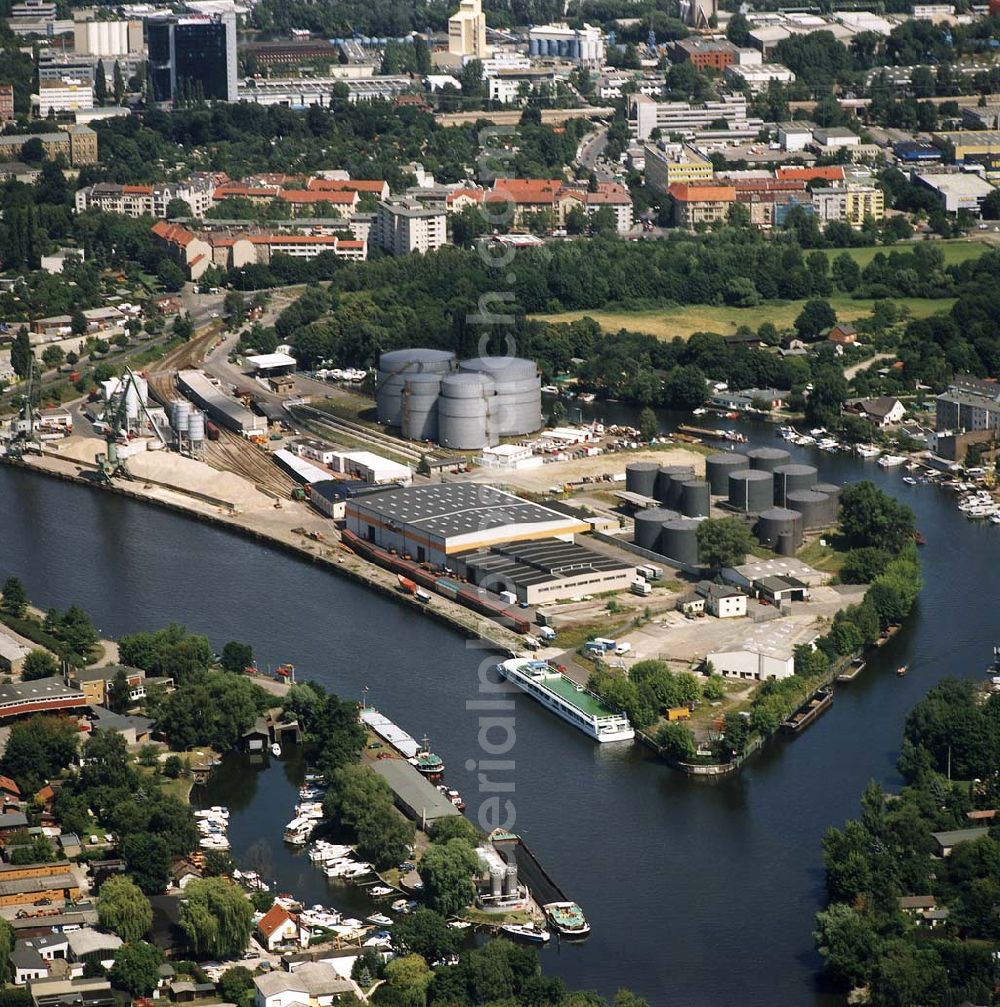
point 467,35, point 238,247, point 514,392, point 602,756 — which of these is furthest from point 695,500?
point 467,35

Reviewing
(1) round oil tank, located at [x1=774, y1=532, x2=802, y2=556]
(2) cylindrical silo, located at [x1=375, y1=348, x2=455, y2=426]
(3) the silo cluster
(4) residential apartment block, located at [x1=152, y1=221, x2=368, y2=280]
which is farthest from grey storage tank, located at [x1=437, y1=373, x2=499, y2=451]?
(4) residential apartment block, located at [x1=152, y1=221, x2=368, y2=280]

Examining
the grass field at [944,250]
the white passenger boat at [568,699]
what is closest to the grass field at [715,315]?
the grass field at [944,250]

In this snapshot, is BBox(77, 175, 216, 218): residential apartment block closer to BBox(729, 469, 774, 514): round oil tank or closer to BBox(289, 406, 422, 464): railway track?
BBox(289, 406, 422, 464): railway track

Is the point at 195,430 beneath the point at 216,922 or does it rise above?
above

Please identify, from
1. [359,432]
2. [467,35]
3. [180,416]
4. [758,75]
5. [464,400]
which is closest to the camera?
[464,400]

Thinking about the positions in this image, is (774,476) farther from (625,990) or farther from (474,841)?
(625,990)

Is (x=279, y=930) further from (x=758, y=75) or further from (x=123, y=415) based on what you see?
(x=758, y=75)

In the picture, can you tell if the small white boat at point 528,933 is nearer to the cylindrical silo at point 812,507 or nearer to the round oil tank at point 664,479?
the cylindrical silo at point 812,507

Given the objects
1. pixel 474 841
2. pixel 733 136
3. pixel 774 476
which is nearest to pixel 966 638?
pixel 774 476
